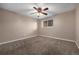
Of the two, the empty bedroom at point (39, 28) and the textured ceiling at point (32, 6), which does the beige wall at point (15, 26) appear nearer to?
the empty bedroom at point (39, 28)

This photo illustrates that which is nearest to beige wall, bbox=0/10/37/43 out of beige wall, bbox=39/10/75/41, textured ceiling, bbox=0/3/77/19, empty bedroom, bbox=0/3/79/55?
empty bedroom, bbox=0/3/79/55

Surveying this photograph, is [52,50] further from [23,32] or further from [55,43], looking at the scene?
[23,32]

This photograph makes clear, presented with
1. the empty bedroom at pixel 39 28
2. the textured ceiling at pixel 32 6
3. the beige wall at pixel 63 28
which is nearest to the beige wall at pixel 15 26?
the empty bedroom at pixel 39 28

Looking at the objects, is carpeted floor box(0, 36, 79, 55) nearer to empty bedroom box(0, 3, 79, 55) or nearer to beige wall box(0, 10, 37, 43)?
empty bedroom box(0, 3, 79, 55)

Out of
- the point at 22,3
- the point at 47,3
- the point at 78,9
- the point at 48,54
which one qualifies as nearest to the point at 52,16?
the point at 47,3

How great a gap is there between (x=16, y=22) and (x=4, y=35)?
0.35 metres

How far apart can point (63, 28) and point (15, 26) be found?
978 mm

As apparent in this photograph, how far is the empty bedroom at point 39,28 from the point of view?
6.57 ft

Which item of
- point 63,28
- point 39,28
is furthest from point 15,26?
point 63,28

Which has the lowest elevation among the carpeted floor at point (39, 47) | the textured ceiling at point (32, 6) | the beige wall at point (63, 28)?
the carpeted floor at point (39, 47)

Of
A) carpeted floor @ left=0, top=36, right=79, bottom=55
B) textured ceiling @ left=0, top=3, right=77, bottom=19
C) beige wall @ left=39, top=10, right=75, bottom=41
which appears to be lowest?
carpeted floor @ left=0, top=36, right=79, bottom=55

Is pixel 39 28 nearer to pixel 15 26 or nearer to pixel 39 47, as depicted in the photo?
pixel 39 47

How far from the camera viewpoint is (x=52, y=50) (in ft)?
6.75

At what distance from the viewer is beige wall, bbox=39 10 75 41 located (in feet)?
6.62
